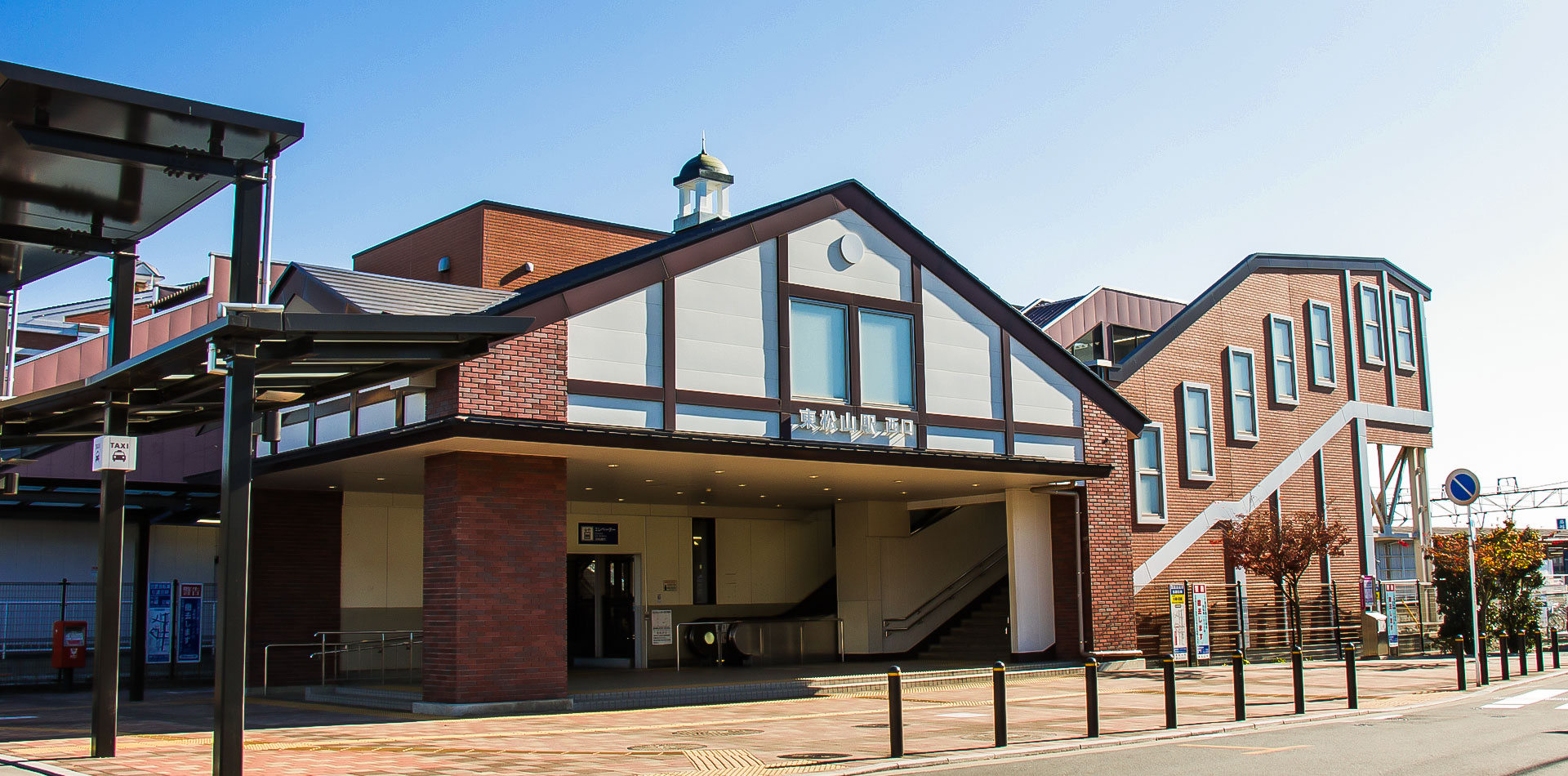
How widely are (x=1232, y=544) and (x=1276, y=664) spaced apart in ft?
8.85

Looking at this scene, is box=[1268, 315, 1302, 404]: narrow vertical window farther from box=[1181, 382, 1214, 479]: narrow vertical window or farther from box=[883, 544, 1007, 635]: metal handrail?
box=[883, 544, 1007, 635]: metal handrail

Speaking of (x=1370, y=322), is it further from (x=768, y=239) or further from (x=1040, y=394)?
(x=768, y=239)

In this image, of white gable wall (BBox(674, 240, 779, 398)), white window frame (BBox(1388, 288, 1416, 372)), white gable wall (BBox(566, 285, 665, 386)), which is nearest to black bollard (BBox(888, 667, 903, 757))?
white gable wall (BBox(566, 285, 665, 386))

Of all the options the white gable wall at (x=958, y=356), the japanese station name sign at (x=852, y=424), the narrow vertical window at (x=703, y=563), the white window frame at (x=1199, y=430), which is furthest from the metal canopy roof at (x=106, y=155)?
the white window frame at (x=1199, y=430)

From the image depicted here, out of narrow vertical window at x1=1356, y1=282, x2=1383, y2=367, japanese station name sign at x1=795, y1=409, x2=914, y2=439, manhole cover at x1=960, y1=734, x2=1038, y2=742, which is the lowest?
manhole cover at x1=960, y1=734, x2=1038, y2=742

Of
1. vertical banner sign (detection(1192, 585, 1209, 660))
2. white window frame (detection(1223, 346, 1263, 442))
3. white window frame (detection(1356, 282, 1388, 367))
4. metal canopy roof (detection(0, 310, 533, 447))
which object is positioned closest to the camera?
metal canopy roof (detection(0, 310, 533, 447))

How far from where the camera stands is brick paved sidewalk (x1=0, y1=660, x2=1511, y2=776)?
1173cm

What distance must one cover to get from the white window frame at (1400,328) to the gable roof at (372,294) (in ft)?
88.5

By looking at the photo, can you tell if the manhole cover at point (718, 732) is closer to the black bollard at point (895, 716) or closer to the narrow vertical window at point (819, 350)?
the black bollard at point (895, 716)

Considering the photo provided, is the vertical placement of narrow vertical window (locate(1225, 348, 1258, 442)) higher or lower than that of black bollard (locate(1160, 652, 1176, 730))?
higher

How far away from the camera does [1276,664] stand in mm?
27109

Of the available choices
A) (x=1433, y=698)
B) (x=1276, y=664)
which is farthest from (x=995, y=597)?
(x=1433, y=698)

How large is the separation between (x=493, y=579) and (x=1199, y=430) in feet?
65.1

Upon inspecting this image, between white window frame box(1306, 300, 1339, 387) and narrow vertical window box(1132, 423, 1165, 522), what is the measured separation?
6.72 meters
